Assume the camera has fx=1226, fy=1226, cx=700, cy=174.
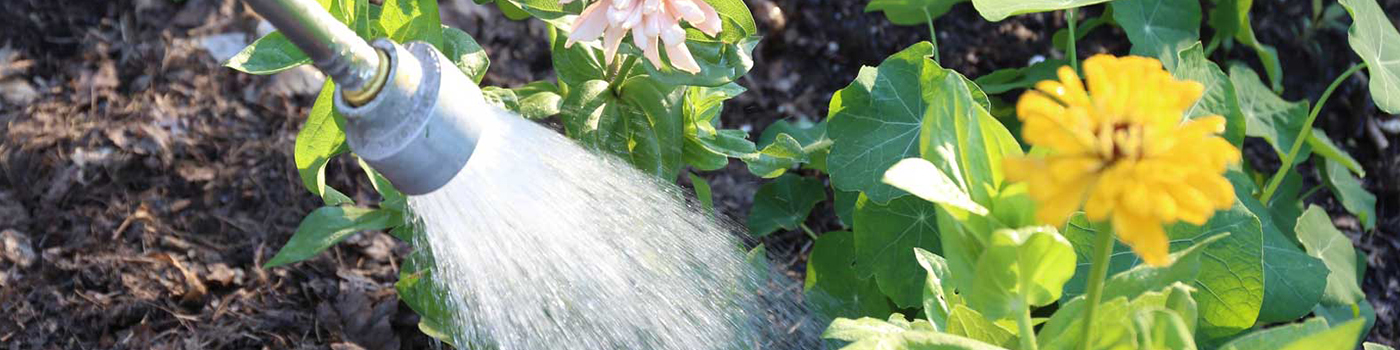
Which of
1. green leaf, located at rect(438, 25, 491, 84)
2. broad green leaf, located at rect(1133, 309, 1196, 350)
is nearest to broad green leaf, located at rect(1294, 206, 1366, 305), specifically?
broad green leaf, located at rect(1133, 309, 1196, 350)

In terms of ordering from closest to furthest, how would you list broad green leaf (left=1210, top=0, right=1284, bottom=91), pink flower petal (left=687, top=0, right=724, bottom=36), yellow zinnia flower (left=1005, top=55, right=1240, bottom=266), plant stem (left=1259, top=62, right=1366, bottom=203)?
yellow zinnia flower (left=1005, top=55, right=1240, bottom=266), pink flower petal (left=687, top=0, right=724, bottom=36), plant stem (left=1259, top=62, right=1366, bottom=203), broad green leaf (left=1210, top=0, right=1284, bottom=91)

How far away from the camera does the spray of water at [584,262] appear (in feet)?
3.84

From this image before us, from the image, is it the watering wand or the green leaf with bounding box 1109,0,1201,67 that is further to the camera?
the green leaf with bounding box 1109,0,1201,67

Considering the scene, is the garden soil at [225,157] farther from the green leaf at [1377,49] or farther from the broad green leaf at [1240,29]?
the green leaf at [1377,49]

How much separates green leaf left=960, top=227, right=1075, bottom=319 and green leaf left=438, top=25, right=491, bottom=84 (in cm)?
63

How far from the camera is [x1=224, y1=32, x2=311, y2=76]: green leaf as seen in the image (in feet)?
4.19

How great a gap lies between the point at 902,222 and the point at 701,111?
11.1 inches

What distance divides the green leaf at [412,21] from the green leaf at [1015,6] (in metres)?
0.60

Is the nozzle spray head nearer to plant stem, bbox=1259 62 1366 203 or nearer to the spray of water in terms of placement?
the spray of water

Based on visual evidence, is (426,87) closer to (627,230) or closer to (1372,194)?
(627,230)

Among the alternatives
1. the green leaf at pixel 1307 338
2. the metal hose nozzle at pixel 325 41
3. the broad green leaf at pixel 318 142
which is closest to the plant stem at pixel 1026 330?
the green leaf at pixel 1307 338

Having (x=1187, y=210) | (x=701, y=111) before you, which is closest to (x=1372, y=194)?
(x=701, y=111)

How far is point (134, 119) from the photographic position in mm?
1904

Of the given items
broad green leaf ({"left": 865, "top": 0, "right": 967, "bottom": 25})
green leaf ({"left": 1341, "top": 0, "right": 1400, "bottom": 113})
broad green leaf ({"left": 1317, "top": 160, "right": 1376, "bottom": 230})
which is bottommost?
broad green leaf ({"left": 1317, "top": 160, "right": 1376, "bottom": 230})
